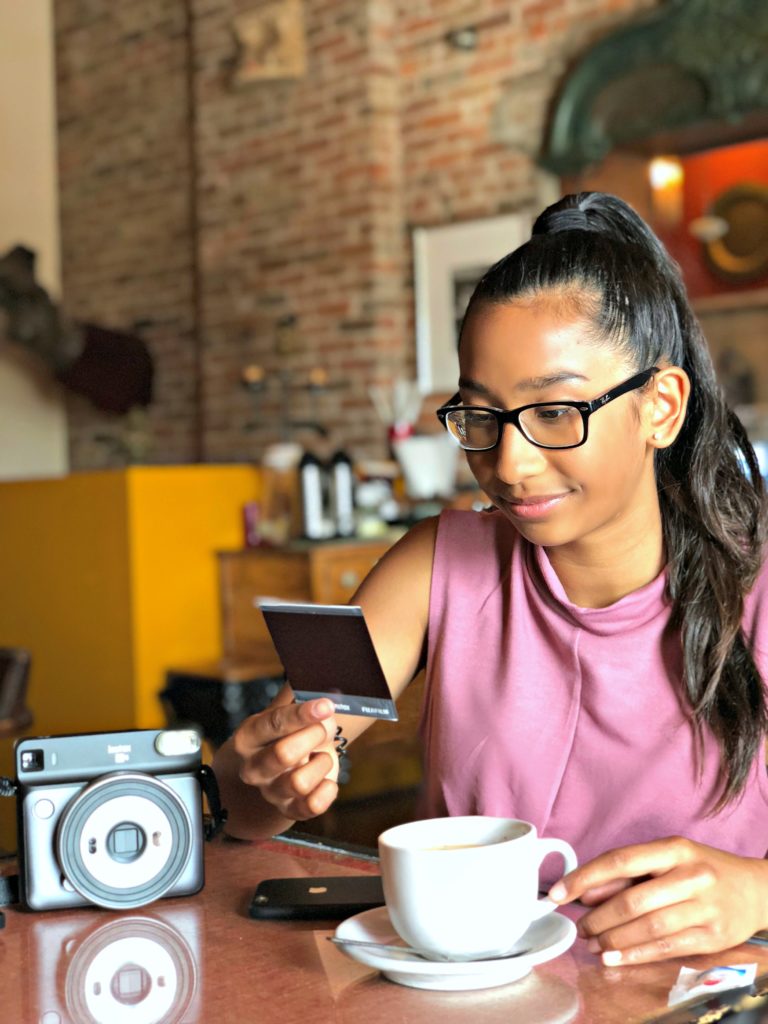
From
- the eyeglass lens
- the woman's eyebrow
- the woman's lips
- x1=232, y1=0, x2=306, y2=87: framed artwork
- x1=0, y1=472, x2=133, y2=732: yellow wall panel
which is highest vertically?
x1=232, y1=0, x2=306, y2=87: framed artwork

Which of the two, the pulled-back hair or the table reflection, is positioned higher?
the pulled-back hair

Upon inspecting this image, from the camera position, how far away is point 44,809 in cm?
117

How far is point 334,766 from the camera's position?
3.87ft

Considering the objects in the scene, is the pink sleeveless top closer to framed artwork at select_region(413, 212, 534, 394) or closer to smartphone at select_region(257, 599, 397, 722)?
smartphone at select_region(257, 599, 397, 722)

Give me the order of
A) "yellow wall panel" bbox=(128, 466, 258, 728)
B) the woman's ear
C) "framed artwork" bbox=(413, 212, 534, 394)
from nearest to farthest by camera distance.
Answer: the woman's ear, "yellow wall panel" bbox=(128, 466, 258, 728), "framed artwork" bbox=(413, 212, 534, 394)

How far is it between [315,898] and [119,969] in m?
0.18

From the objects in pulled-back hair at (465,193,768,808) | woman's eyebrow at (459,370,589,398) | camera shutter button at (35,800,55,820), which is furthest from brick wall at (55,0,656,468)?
camera shutter button at (35,800,55,820)

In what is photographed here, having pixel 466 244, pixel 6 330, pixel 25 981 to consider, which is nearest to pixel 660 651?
pixel 25 981

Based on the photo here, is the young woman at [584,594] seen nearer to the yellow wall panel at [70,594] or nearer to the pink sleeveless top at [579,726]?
the pink sleeveless top at [579,726]

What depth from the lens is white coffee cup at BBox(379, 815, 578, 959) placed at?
35.5 inches

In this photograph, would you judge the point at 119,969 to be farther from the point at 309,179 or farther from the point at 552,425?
the point at 309,179

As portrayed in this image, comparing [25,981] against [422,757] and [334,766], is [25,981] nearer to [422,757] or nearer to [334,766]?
[334,766]

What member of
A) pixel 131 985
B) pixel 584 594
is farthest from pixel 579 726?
pixel 131 985

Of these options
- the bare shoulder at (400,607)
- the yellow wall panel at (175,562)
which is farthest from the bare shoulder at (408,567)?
the yellow wall panel at (175,562)
